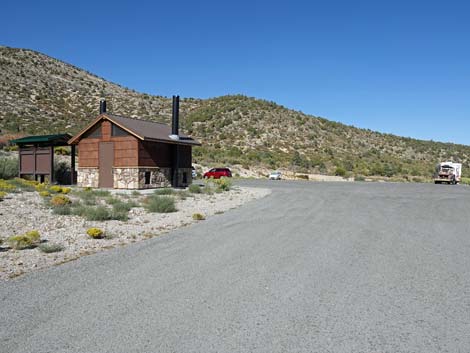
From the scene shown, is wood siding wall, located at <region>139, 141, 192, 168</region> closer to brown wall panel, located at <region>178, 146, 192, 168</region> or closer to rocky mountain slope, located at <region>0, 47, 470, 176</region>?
brown wall panel, located at <region>178, 146, 192, 168</region>

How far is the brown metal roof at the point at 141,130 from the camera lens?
28.9 metres

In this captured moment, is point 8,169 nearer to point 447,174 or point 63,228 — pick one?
point 63,228

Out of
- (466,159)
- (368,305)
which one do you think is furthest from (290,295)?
(466,159)

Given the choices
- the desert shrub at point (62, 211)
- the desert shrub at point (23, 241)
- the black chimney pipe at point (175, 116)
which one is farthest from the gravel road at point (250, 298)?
the black chimney pipe at point (175, 116)

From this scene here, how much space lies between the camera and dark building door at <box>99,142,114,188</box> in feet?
98.5

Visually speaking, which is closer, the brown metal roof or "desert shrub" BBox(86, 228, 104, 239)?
"desert shrub" BBox(86, 228, 104, 239)

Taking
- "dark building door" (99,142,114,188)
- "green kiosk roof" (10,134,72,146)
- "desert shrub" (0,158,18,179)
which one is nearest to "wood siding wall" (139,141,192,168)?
"dark building door" (99,142,114,188)

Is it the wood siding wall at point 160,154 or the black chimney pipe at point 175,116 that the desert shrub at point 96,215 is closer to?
the wood siding wall at point 160,154

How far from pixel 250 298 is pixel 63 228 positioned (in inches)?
328

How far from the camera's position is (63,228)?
12.9 metres

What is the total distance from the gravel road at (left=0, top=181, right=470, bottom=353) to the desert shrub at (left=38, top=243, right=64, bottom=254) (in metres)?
1.29

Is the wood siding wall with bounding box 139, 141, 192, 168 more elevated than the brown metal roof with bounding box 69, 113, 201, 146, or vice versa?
the brown metal roof with bounding box 69, 113, 201, 146

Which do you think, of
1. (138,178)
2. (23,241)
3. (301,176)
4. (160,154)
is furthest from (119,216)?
(301,176)

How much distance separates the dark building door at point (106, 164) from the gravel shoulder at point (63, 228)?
32.9ft
